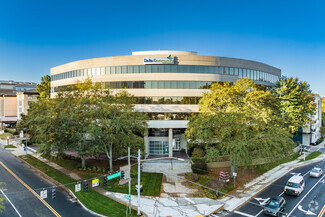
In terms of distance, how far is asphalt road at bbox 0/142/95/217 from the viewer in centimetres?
1934

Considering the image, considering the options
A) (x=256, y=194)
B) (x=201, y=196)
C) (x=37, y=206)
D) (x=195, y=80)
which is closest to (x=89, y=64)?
(x=195, y=80)

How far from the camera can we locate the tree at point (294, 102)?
44750mm

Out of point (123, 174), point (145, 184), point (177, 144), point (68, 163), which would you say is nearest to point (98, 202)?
point (123, 174)

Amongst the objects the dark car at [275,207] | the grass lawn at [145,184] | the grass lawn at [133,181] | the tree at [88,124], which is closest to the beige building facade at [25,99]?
the grass lawn at [133,181]

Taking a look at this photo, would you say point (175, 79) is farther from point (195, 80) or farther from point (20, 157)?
point (20, 157)

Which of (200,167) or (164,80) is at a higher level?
(164,80)

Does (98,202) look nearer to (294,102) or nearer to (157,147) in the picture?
(157,147)

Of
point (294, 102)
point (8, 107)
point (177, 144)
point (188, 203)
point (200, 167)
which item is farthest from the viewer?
point (8, 107)

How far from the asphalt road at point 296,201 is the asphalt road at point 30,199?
16.7m

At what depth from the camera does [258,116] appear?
26.7 m

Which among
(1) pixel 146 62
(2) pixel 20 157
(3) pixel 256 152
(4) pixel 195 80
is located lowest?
(2) pixel 20 157

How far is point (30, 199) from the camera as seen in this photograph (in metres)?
22.2

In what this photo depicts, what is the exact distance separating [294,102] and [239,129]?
92.2 feet

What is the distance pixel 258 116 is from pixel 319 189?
40.3 ft
